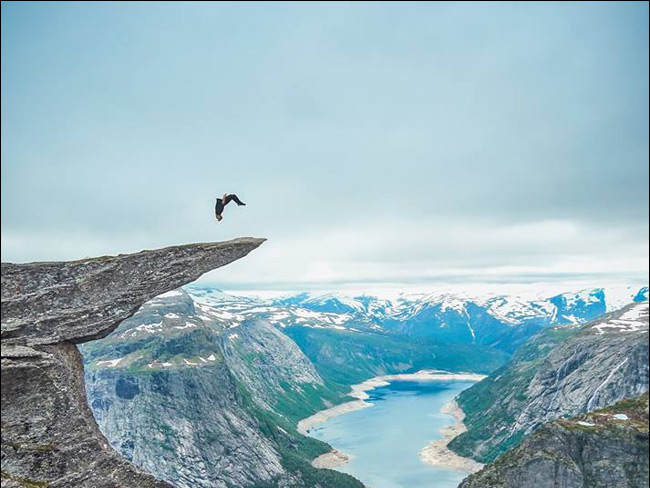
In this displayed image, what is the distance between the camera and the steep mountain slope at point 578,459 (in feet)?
341

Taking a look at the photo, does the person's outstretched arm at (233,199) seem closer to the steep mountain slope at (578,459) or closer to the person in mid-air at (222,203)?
the person in mid-air at (222,203)

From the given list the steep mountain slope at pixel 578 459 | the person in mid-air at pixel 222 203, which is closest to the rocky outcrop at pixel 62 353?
the person in mid-air at pixel 222 203

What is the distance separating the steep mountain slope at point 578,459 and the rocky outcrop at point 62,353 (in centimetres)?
10379

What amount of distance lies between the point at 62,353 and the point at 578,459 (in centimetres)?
12251

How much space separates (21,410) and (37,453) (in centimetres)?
232

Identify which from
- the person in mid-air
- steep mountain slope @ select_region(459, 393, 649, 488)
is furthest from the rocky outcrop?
steep mountain slope @ select_region(459, 393, 649, 488)

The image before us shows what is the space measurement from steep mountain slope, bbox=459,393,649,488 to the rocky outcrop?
4086 inches

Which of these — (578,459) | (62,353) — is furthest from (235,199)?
(578,459)

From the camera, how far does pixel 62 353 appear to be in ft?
81.1

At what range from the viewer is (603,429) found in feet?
360

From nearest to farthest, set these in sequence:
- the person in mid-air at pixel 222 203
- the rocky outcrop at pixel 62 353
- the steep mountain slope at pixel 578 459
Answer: the rocky outcrop at pixel 62 353 → the person in mid-air at pixel 222 203 → the steep mountain slope at pixel 578 459

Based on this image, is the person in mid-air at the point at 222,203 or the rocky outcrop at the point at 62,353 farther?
the person in mid-air at the point at 222,203

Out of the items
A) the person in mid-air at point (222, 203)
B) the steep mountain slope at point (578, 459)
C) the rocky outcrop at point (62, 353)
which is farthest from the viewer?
the steep mountain slope at point (578, 459)

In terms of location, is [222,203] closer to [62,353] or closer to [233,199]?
[233,199]
